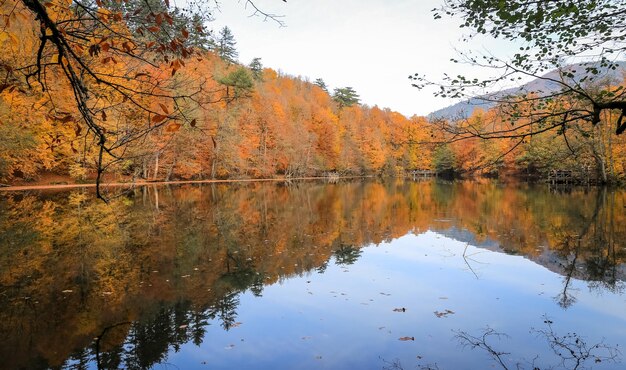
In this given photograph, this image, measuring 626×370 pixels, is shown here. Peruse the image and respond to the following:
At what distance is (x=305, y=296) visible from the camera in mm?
8188

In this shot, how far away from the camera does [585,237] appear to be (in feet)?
43.9

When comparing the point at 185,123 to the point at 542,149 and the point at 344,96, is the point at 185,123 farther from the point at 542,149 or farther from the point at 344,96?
the point at 344,96

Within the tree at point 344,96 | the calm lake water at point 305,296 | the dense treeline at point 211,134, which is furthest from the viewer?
the tree at point 344,96

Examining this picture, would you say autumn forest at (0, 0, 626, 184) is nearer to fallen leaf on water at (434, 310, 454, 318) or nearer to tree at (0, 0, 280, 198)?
tree at (0, 0, 280, 198)

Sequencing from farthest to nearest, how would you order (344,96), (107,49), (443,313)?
(344,96), (443,313), (107,49)

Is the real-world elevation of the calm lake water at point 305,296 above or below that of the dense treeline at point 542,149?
below

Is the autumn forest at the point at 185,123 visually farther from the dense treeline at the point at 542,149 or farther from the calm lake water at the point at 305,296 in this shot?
the calm lake water at the point at 305,296

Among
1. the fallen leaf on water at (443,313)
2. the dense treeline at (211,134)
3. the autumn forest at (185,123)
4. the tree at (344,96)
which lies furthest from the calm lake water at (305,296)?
the tree at (344,96)

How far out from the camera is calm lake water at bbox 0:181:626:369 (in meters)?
5.59

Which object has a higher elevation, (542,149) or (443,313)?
→ (542,149)

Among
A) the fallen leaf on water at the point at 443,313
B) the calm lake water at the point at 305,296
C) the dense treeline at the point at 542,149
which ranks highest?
the dense treeline at the point at 542,149

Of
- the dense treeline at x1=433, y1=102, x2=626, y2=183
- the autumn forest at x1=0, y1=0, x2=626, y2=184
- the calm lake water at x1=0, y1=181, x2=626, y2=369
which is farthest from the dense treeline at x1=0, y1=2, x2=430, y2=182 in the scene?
the calm lake water at x1=0, y1=181, x2=626, y2=369

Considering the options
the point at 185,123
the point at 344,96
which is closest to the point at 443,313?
the point at 185,123

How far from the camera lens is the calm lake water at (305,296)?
5586 millimetres
